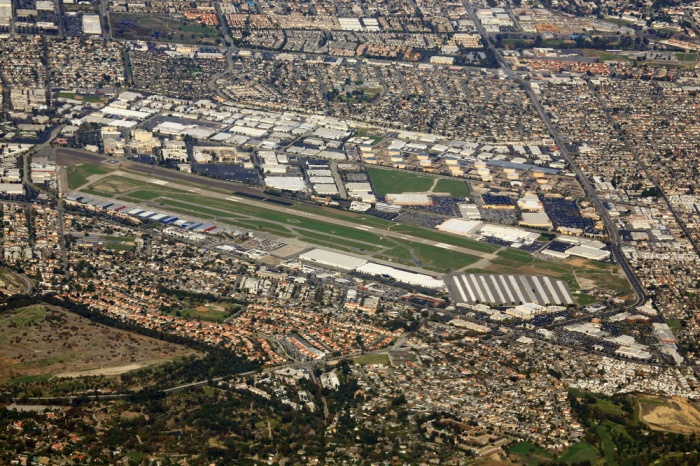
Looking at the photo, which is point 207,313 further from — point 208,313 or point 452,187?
point 452,187

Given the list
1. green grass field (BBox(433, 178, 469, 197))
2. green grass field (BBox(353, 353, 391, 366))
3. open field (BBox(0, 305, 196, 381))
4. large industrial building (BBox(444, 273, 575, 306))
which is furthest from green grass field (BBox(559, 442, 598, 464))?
green grass field (BBox(433, 178, 469, 197))

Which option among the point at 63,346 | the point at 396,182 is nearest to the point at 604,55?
the point at 396,182

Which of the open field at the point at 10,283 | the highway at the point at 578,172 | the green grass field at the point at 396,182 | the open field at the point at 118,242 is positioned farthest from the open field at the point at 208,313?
the highway at the point at 578,172

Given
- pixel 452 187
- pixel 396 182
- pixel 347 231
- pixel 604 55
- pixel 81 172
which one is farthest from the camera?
pixel 604 55

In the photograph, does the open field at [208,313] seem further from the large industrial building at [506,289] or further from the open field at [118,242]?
the large industrial building at [506,289]

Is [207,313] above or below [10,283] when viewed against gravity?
below

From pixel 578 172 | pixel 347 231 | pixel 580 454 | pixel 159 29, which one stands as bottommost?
pixel 578 172

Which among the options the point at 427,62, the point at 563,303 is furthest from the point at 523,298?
the point at 427,62
